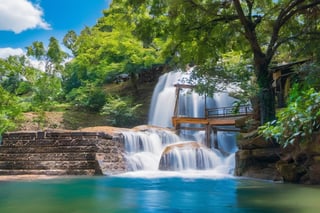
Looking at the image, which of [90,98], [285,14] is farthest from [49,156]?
[90,98]

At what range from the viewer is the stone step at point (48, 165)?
1292 centimetres

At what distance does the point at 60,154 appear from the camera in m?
13.4

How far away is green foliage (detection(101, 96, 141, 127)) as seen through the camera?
75.8ft

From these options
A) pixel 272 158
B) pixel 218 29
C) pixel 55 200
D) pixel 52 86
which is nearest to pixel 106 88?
Result: pixel 52 86

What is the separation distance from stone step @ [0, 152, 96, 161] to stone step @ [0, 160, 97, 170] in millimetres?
182

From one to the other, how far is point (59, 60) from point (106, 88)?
29.4ft

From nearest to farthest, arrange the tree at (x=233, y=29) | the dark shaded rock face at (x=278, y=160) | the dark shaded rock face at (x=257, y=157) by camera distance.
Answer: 1. the dark shaded rock face at (x=278, y=160)
2. the dark shaded rock face at (x=257, y=157)
3. the tree at (x=233, y=29)

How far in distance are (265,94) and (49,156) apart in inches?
343

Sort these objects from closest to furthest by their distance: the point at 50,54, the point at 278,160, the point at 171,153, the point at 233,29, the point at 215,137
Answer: the point at 278,160 < the point at 233,29 < the point at 171,153 < the point at 215,137 < the point at 50,54

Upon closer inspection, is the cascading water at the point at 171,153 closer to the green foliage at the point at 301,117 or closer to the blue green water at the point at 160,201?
the blue green water at the point at 160,201

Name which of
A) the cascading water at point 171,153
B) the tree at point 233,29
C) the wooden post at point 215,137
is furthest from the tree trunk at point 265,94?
the wooden post at point 215,137

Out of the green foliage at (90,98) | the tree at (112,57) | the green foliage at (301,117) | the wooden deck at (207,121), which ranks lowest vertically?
the green foliage at (301,117)

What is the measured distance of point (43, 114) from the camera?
864 inches

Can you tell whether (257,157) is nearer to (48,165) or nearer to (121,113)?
(48,165)
